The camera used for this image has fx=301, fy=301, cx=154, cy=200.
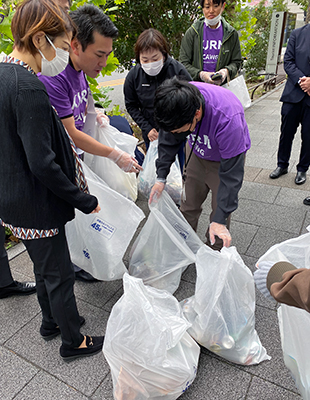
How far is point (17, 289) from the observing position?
6.89 ft

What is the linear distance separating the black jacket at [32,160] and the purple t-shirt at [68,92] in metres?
0.42

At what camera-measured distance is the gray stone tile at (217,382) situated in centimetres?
146

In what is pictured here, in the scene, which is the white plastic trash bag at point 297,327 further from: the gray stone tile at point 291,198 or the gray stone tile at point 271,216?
the gray stone tile at point 291,198

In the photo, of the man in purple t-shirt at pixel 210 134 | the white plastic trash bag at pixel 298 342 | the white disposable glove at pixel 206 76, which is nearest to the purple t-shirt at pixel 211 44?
the white disposable glove at pixel 206 76

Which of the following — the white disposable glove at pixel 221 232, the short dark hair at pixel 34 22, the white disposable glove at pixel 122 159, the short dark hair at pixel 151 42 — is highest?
the short dark hair at pixel 34 22

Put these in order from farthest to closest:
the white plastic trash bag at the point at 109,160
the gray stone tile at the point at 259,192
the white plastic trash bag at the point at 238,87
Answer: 1. the gray stone tile at the point at 259,192
2. the white plastic trash bag at the point at 238,87
3. the white plastic trash bag at the point at 109,160

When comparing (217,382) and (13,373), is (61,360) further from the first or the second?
(217,382)

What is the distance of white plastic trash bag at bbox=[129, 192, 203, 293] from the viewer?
6.41ft

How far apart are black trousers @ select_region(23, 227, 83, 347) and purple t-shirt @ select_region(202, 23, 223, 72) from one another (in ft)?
8.75

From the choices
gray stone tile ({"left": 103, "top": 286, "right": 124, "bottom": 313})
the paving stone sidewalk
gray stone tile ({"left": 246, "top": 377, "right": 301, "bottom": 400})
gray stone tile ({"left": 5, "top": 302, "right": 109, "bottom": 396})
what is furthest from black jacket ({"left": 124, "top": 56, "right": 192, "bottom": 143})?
gray stone tile ({"left": 246, "top": 377, "right": 301, "bottom": 400})

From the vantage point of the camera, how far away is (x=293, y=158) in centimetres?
411

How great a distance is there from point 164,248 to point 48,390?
1.00 metres

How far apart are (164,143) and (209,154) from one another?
1.02 ft

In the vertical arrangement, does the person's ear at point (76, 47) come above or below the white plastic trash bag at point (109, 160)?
above
